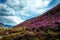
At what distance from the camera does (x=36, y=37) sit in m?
40.6

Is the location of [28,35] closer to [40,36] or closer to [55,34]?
[40,36]

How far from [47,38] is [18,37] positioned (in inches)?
→ 261

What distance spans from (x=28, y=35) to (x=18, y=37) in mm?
2350

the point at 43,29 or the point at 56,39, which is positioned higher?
the point at 43,29

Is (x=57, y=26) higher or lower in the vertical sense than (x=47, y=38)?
higher

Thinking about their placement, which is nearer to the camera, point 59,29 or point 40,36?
point 40,36

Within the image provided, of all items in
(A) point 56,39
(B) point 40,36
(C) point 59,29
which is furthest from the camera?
(C) point 59,29

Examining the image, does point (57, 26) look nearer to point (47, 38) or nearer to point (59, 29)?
point (59, 29)

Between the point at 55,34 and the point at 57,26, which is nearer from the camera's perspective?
the point at 55,34

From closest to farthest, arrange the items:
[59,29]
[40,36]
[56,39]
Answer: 1. [56,39]
2. [40,36]
3. [59,29]

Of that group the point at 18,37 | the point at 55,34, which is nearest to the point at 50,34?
the point at 55,34

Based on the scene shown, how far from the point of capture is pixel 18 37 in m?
42.2

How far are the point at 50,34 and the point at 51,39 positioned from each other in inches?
80.5

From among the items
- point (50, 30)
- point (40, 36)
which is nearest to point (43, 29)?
point (50, 30)
